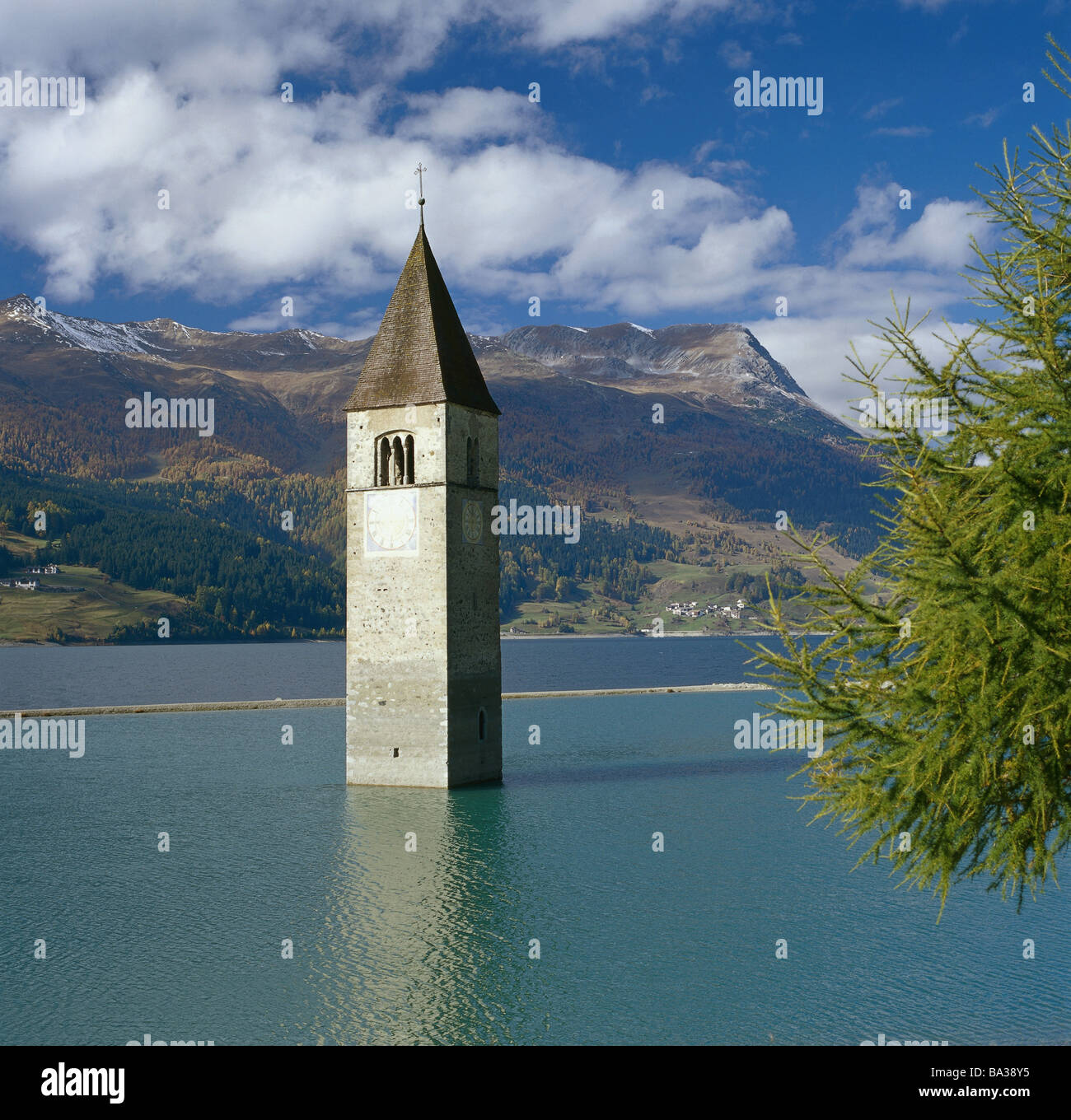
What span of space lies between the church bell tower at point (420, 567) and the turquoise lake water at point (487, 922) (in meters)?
2.06

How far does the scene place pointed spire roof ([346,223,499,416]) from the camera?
45500 mm

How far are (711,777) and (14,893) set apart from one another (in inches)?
1220

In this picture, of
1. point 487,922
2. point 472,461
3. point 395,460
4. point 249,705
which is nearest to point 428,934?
point 487,922

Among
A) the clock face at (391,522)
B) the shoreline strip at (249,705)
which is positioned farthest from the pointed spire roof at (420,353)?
the shoreline strip at (249,705)

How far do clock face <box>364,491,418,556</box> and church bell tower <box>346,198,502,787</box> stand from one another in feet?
0.15

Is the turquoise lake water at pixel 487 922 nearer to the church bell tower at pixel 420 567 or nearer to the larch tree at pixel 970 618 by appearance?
the church bell tower at pixel 420 567

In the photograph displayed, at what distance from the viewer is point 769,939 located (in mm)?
26453

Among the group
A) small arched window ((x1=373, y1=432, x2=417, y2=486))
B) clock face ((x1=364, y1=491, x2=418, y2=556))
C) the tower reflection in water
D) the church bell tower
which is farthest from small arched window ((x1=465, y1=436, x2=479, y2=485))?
the tower reflection in water

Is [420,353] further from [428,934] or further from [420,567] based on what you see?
[428,934]

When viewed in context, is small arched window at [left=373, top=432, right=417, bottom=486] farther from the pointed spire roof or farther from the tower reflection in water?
the tower reflection in water

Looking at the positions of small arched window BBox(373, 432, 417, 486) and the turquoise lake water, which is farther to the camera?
small arched window BBox(373, 432, 417, 486)

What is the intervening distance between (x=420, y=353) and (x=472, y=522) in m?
7.19
